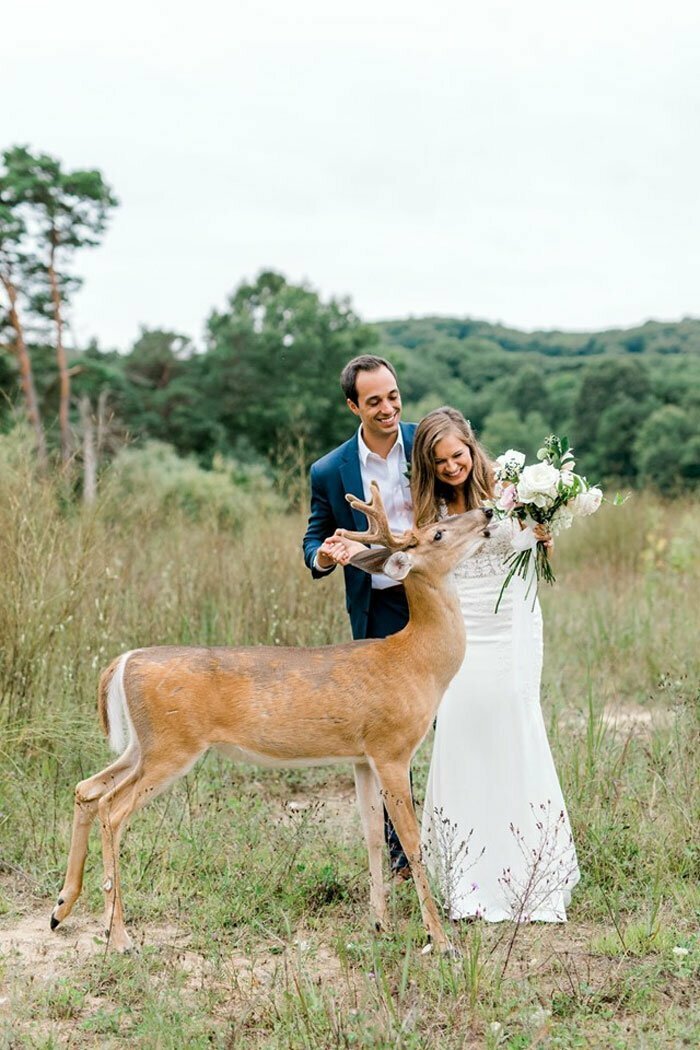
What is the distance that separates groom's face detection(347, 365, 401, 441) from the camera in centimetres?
Answer: 471

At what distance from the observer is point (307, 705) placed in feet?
14.0

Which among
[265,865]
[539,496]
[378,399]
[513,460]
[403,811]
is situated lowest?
[265,865]

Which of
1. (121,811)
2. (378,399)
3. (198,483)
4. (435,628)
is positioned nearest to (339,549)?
(435,628)

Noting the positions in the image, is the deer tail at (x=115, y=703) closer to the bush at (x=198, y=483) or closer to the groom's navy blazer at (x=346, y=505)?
the groom's navy blazer at (x=346, y=505)

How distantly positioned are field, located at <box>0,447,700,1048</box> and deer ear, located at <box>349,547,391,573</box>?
109 centimetres

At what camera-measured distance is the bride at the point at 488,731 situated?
468 centimetres

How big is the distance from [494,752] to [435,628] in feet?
2.22

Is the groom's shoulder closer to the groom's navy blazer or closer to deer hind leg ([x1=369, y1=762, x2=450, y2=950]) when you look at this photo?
the groom's navy blazer

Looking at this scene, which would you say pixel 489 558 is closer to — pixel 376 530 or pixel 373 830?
pixel 376 530

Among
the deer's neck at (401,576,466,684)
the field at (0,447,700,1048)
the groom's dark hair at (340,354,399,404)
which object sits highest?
the groom's dark hair at (340,354,399,404)

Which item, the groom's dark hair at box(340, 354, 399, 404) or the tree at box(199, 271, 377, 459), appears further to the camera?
the tree at box(199, 271, 377, 459)

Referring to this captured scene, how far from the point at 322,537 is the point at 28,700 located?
1.88 metres

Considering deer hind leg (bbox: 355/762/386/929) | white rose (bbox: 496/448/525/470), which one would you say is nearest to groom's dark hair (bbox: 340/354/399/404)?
white rose (bbox: 496/448/525/470)

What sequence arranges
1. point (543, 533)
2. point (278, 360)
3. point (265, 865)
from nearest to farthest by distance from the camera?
point (543, 533)
point (265, 865)
point (278, 360)
